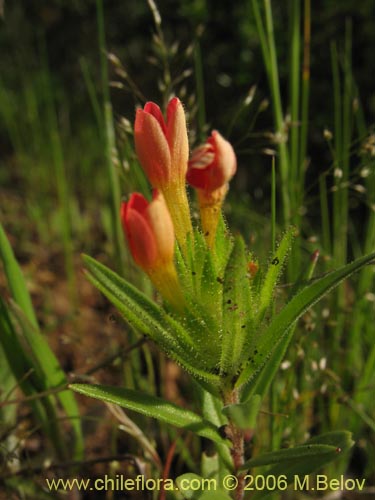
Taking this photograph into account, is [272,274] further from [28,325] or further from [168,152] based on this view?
[28,325]

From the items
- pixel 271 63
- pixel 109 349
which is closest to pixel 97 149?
pixel 109 349

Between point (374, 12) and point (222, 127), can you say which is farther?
point (222, 127)

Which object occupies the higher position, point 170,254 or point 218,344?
point 170,254

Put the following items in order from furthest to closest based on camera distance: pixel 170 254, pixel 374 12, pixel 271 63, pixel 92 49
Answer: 1. pixel 92 49
2. pixel 374 12
3. pixel 271 63
4. pixel 170 254

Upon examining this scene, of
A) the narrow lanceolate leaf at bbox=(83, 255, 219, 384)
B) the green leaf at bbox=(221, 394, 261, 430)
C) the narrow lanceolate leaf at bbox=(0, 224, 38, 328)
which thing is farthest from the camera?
the narrow lanceolate leaf at bbox=(0, 224, 38, 328)

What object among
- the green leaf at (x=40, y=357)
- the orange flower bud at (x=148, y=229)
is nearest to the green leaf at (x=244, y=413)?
the orange flower bud at (x=148, y=229)

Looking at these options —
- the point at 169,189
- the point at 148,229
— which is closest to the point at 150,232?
the point at 148,229

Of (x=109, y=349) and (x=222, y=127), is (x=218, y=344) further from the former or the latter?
(x=222, y=127)

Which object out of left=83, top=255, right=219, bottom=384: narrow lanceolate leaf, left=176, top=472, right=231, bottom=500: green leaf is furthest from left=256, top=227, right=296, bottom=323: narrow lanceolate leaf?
left=176, top=472, right=231, bottom=500: green leaf

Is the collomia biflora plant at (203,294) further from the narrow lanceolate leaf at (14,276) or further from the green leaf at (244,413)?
the narrow lanceolate leaf at (14,276)

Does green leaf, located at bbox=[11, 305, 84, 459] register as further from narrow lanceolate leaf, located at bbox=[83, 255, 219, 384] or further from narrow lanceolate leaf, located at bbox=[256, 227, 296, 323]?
narrow lanceolate leaf, located at bbox=[256, 227, 296, 323]
